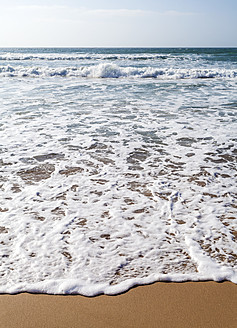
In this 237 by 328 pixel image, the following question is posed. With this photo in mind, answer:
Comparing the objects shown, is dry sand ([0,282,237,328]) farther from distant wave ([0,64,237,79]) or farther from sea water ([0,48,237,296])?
distant wave ([0,64,237,79])

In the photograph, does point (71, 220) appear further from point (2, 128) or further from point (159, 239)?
point (2, 128)

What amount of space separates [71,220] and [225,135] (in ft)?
13.7

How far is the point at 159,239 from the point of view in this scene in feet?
8.90

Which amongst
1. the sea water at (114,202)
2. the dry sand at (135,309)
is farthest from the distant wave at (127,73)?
the dry sand at (135,309)

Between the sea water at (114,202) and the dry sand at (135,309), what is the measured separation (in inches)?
3.4

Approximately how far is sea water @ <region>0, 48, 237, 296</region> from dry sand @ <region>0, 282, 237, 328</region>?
87mm

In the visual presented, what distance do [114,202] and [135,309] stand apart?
1.54 meters

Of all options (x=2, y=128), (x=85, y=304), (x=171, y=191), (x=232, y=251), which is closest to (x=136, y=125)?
(x=2, y=128)

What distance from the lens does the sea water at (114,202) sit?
2316 millimetres

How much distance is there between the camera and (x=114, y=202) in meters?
3.41

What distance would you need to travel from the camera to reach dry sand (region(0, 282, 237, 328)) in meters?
1.86

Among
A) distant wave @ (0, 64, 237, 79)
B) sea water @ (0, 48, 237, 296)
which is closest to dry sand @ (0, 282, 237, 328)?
sea water @ (0, 48, 237, 296)

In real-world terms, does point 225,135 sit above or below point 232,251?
above

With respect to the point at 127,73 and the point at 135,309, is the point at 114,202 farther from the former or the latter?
the point at 127,73
